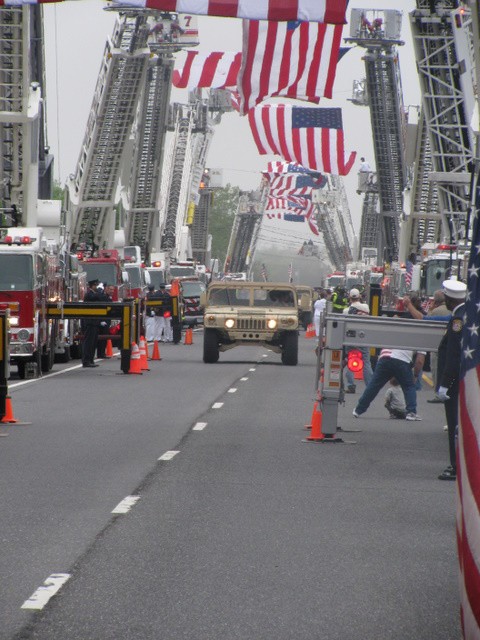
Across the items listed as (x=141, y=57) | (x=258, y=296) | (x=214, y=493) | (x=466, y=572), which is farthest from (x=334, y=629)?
(x=141, y=57)

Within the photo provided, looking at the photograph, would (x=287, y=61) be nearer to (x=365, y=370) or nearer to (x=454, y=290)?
(x=365, y=370)

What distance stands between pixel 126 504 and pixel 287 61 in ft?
89.5

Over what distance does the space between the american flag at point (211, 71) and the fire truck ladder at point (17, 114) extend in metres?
24.7

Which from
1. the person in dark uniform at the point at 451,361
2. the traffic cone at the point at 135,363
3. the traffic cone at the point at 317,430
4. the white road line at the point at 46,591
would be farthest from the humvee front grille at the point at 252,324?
the white road line at the point at 46,591


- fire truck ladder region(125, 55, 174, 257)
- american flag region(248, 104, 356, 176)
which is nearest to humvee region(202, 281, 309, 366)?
fire truck ladder region(125, 55, 174, 257)

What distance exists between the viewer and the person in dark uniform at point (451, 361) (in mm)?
11930

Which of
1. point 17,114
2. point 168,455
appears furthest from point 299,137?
point 168,455

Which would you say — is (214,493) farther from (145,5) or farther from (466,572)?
(145,5)

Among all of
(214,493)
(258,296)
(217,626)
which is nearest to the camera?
(217,626)

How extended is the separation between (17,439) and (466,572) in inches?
429

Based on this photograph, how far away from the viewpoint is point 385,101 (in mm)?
52812

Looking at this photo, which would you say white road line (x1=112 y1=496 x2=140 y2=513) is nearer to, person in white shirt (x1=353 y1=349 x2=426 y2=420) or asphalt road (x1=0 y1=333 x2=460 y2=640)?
asphalt road (x1=0 y1=333 x2=460 y2=640)

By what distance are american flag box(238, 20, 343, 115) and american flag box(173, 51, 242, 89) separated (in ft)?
73.6

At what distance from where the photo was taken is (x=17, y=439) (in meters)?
15.5
